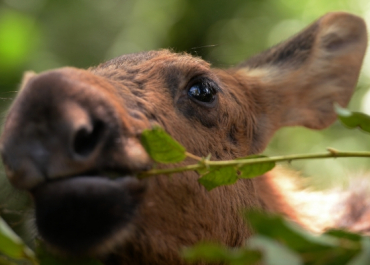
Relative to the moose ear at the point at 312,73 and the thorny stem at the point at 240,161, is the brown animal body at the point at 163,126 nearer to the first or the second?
the moose ear at the point at 312,73

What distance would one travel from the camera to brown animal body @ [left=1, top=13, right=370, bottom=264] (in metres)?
2.72

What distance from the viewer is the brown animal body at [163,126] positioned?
8.91 ft

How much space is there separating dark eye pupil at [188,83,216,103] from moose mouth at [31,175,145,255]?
1605 millimetres

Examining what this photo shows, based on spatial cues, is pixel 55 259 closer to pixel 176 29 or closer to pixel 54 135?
pixel 54 135

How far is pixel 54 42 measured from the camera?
34.7 ft

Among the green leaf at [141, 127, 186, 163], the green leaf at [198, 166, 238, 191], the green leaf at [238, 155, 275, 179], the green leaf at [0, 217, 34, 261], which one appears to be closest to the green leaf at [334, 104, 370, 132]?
the green leaf at [238, 155, 275, 179]

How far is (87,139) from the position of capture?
2756 mm

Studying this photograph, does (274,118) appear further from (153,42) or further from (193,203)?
(153,42)

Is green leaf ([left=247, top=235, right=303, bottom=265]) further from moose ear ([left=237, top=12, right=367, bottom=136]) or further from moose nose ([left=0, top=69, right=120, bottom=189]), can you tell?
moose ear ([left=237, top=12, right=367, bottom=136])

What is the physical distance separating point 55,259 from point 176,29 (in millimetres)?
8938

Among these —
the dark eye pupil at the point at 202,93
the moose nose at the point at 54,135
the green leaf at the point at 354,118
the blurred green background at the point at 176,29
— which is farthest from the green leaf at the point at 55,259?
the blurred green background at the point at 176,29

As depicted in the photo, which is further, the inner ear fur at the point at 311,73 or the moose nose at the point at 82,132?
the inner ear fur at the point at 311,73

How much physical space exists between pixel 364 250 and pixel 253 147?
3.23 m

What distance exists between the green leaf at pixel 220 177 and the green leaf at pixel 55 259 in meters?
0.80
